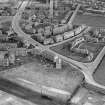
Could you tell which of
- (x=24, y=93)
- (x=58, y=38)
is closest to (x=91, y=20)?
(x=58, y=38)

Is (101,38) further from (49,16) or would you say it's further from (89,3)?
(89,3)

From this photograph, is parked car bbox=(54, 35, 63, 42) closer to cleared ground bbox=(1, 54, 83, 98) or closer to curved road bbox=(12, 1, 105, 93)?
curved road bbox=(12, 1, 105, 93)

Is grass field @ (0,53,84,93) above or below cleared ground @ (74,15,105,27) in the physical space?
below

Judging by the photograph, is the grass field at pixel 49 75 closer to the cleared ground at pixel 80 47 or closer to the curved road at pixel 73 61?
the curved road at pixel 73 61

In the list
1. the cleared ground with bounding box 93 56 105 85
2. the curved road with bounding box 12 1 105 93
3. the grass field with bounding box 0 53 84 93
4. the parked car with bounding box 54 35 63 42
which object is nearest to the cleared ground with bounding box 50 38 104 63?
the curved road with bounding box 12 1 105 93

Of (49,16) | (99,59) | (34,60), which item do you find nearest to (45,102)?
(34,60)

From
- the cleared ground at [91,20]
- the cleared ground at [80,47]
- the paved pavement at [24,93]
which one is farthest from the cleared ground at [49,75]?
the cleared ground at [91,20]

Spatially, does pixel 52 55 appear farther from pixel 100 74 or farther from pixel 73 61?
pixel 100 74
